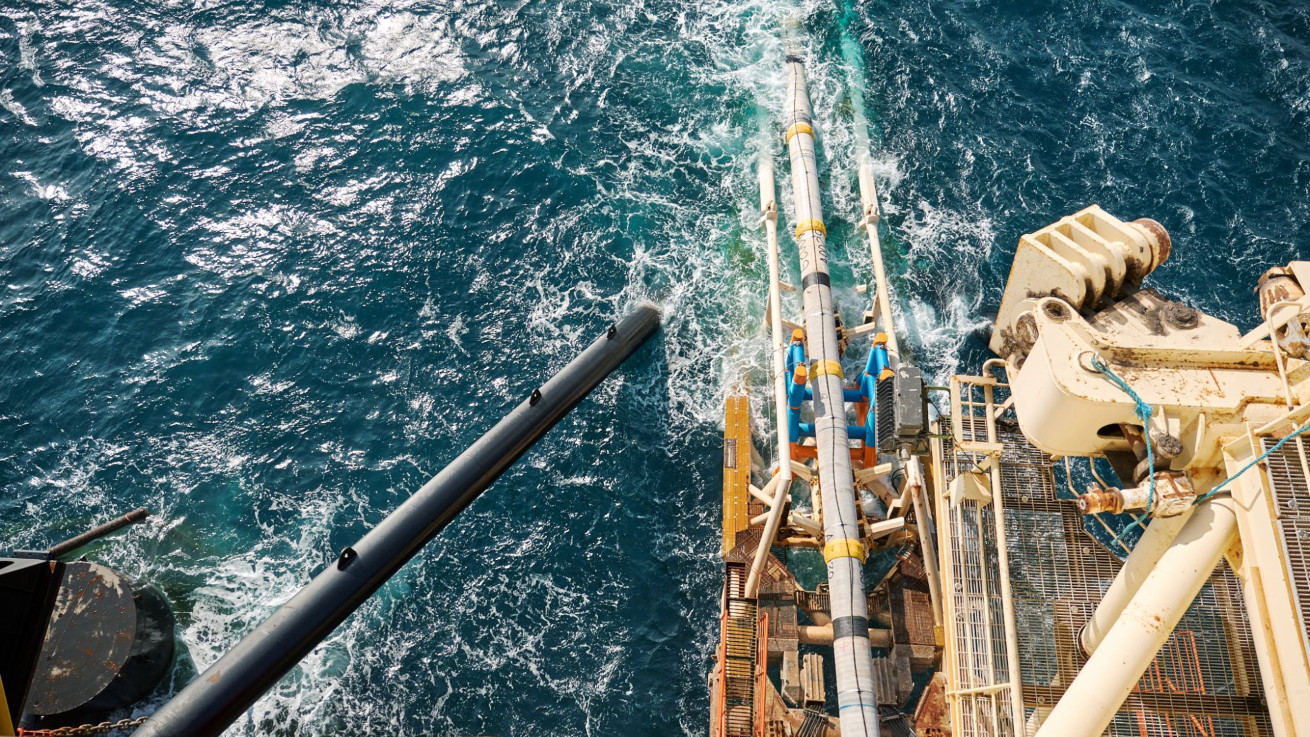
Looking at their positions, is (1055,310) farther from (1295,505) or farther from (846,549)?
(846,549)

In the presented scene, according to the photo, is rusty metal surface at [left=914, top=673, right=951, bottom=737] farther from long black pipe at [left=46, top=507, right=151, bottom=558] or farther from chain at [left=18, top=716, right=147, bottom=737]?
long black pipe at [left=46, top=507, right=151, bottom=558]

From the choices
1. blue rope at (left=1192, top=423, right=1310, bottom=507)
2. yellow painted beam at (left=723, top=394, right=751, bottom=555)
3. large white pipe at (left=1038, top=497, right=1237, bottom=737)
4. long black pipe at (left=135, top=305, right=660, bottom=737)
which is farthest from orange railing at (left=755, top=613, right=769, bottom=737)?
blue rope at (left=1192, top=423, right=1310, bottom=507)

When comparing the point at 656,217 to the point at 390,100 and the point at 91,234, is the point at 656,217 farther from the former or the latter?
the point at 91,234

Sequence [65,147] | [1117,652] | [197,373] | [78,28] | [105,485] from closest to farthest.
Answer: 1. [1117,652]
2. [105,485]
3. [197,373]
4. [65,147]
5. [78,28]

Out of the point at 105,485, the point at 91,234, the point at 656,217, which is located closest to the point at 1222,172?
the point at 656,217

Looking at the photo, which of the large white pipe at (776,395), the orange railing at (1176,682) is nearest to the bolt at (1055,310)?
the orange railing at (1176,682)

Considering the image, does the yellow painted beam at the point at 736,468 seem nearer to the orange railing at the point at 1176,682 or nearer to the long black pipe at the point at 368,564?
the long black pipe at the point at 368,564
